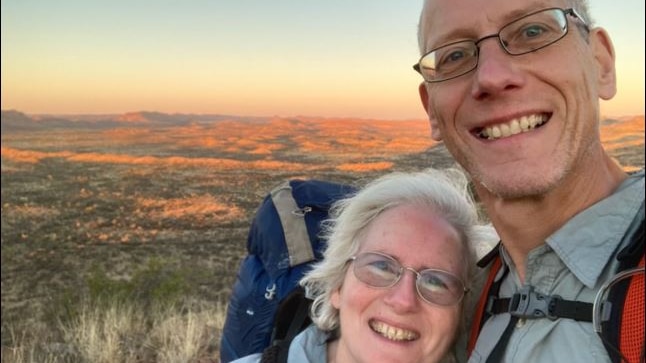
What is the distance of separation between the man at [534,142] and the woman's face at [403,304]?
28 cm

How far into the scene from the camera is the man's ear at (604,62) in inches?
78.5

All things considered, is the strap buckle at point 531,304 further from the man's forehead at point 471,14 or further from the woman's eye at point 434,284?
the man's forehead at point 471,14

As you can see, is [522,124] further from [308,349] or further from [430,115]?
[308,349]

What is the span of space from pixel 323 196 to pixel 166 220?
20037mm

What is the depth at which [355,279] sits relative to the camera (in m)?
2.32

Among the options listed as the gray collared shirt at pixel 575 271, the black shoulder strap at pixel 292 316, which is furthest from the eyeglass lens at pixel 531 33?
the black shoulder strap at pixel 292 316

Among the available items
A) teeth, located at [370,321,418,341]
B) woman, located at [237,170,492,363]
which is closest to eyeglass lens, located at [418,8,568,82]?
woman, located at [237,170,492,363]

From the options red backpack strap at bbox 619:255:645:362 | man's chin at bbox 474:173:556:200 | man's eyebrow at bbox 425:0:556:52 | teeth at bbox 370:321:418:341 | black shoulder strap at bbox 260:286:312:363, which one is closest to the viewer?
red backpack strap at bbox 619:255:645:362

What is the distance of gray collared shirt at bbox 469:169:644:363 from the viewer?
152cm

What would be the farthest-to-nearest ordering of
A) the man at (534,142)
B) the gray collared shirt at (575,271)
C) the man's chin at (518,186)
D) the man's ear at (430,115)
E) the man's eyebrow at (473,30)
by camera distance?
the man's ear at (430,115) → the man's eyebrow at (473,30) → the man's chin at (518,186) → the man at (534,142) → the gray collared shirt at (575,271)

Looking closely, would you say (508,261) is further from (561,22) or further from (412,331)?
(561,22)

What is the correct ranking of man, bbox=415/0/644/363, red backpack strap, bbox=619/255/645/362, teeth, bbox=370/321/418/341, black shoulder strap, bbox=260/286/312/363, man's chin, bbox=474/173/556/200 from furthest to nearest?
black shoulder strap, bbox=260/286/312/363
teeth, bbox=370/321/418/341
man's chin, bbox=474/173/556/200
man, bbox=415/0/644/363
red backpack strap, bbox=619/255/645/362

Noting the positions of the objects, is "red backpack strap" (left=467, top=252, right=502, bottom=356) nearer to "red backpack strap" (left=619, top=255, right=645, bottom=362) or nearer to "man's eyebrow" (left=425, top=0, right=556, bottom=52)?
"red backpack strap" (left=619, top=255, right=645, bottom=362)

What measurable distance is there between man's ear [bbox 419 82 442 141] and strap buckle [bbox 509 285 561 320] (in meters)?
0.75
